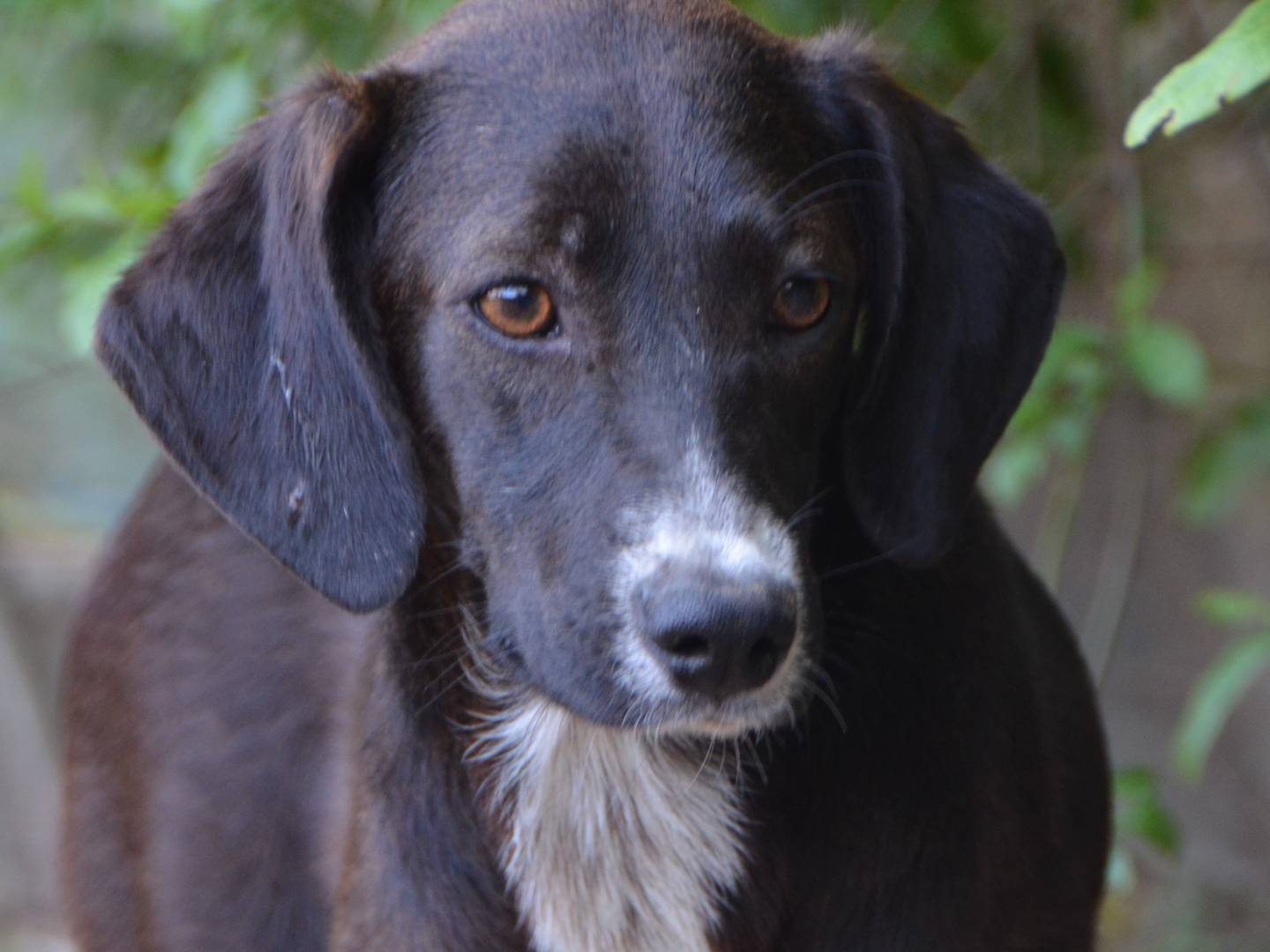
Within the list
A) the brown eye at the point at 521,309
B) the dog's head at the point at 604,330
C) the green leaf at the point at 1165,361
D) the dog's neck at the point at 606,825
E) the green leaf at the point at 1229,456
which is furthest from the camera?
the green leaf at the point at 1229,456

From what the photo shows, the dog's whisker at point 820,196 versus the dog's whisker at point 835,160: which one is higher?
the dog's whisker at point 835,160

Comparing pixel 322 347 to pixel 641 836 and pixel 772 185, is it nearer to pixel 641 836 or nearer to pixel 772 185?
pixel 772 185

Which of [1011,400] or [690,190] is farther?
[1011,400]

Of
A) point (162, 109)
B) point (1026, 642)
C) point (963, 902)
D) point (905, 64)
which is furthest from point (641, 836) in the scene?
point (162, 109)

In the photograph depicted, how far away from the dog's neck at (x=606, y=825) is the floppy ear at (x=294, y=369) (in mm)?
288

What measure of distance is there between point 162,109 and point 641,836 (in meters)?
2.38

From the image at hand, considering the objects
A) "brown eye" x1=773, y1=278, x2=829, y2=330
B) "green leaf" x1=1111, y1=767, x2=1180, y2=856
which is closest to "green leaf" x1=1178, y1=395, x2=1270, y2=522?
"green leaf" x1=1111, y1=767, x2=1180, y2=856

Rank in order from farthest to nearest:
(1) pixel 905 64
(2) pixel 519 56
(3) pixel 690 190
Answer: (1) pixel 905 64
(2) pixel 519 56
(3) pixel 690 190

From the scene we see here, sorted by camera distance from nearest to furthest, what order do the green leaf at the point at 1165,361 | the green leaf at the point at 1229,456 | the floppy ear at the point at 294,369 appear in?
the floppy ear at the point at 294,369, the green leaf at the point at 1165,361, the green leaf at the point at 1229,456

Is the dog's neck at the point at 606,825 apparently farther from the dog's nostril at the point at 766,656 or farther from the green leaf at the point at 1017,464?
the green leaf at the point at 1017,464

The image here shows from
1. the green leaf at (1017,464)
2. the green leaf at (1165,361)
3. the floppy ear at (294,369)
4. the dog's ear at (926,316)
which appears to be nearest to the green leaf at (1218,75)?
the dog's ear at (926,316)

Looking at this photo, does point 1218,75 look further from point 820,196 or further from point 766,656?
point 766,656

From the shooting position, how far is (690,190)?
2.11m

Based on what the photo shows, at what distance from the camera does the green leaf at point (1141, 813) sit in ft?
10.9
